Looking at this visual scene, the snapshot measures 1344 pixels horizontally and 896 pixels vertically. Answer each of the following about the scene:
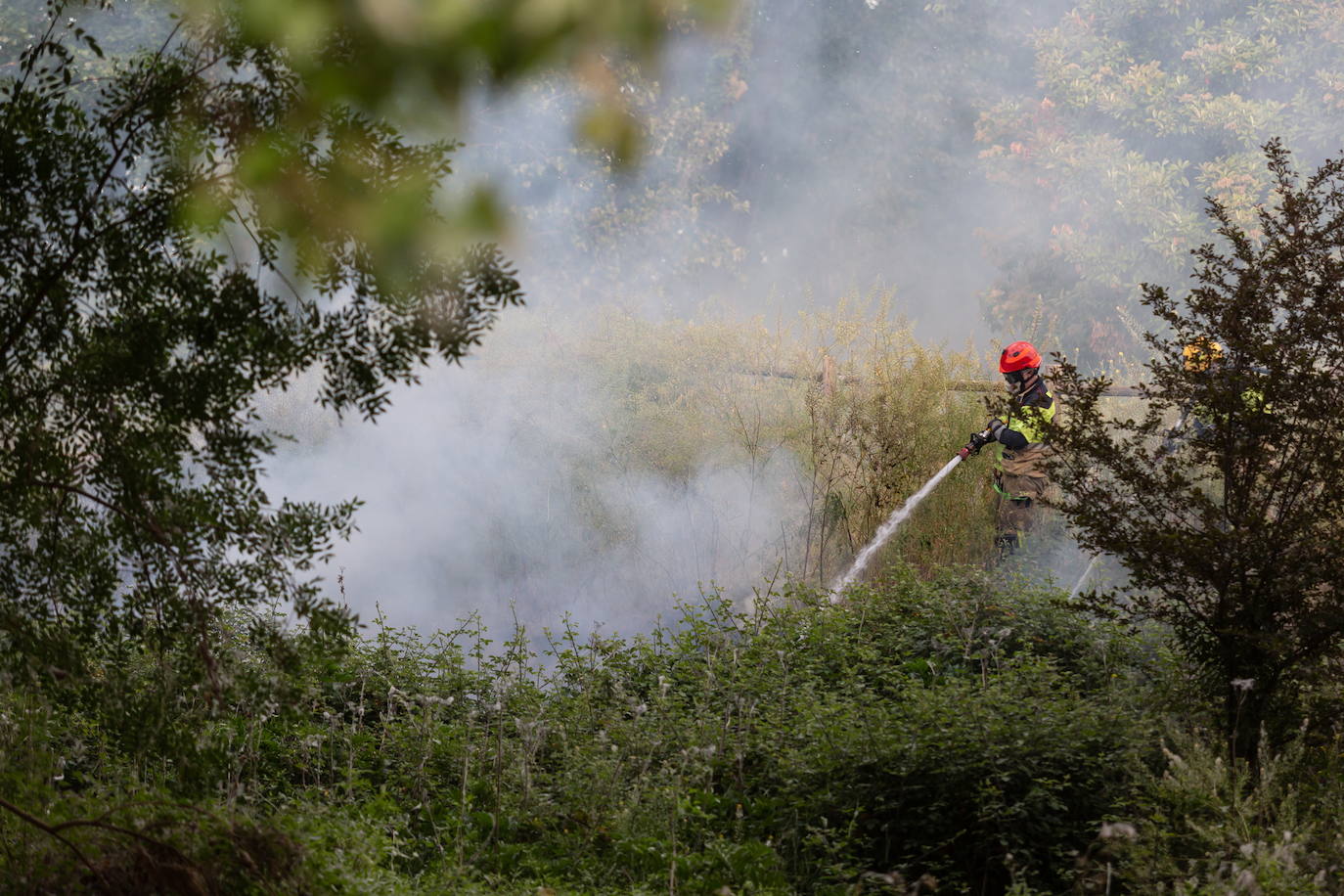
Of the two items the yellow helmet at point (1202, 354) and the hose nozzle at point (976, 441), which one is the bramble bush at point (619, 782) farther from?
the hose nozzle at point (976, 441)

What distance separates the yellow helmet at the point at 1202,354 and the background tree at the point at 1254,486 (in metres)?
0.02

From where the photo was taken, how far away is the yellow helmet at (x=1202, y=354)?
4.27m

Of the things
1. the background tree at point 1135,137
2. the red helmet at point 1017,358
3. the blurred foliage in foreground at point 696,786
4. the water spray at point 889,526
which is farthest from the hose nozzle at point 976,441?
the background tree at point 1135,137

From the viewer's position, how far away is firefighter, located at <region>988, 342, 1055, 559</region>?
782cm

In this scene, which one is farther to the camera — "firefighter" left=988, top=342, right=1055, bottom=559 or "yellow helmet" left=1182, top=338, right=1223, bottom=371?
"firefighter" left=988, top=342, right=1055, bottom=559

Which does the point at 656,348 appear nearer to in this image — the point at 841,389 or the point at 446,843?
the point at 841,389

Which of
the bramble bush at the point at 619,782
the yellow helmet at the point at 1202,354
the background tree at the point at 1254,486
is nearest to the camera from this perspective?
the bramble bush at the point at 619,782

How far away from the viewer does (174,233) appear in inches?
113

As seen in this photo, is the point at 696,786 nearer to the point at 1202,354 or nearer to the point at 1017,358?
the point at 1202,354

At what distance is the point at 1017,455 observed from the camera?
8.17 m

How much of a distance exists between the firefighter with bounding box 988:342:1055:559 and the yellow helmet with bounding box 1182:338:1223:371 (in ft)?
9.94

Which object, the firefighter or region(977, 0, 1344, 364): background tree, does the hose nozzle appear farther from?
region(977, 0, 1344, 364): background tree

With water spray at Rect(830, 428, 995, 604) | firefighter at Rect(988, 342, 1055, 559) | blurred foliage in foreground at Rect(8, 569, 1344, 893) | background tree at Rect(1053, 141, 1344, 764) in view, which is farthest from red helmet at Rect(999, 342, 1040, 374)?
background tree at Rect(1053, 141, 1344, 764)

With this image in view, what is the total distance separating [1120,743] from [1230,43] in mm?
14833
